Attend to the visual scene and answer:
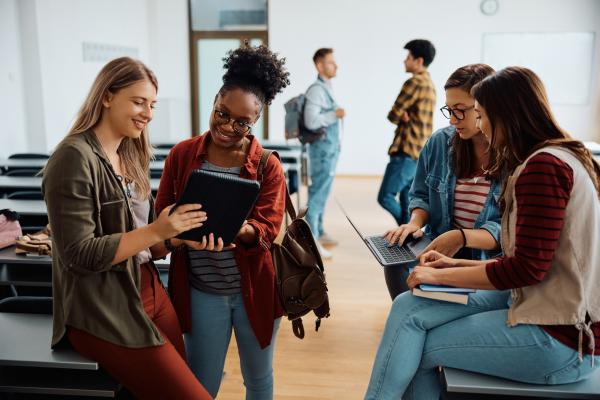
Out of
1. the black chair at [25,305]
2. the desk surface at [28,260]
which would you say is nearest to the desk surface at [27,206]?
the desk surface at [28,260]

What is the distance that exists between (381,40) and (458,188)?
6.78 meters

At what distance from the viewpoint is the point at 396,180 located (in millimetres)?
4449

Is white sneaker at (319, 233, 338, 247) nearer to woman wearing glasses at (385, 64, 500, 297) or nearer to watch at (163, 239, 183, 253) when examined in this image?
woman wearing glasses at (385, 64, 500, 297)

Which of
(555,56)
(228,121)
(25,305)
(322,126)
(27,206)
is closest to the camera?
(228,121)

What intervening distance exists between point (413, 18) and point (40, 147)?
206 inches

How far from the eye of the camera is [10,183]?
3.69 meters

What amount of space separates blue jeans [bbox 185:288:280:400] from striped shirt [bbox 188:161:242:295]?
23mm

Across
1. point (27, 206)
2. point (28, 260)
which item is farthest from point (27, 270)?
point (27, 206)

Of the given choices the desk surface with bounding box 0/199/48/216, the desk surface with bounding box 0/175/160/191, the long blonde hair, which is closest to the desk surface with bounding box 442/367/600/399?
the long blonde hair

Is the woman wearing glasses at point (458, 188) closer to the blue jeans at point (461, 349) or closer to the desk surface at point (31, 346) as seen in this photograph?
the blue jeans at point (461, 349)

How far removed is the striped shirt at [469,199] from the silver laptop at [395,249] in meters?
0.14

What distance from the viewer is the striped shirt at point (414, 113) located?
4242 millimetres

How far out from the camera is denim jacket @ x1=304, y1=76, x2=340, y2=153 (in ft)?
14.9

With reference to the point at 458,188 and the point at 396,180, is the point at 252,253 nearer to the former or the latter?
the point at 458,188
